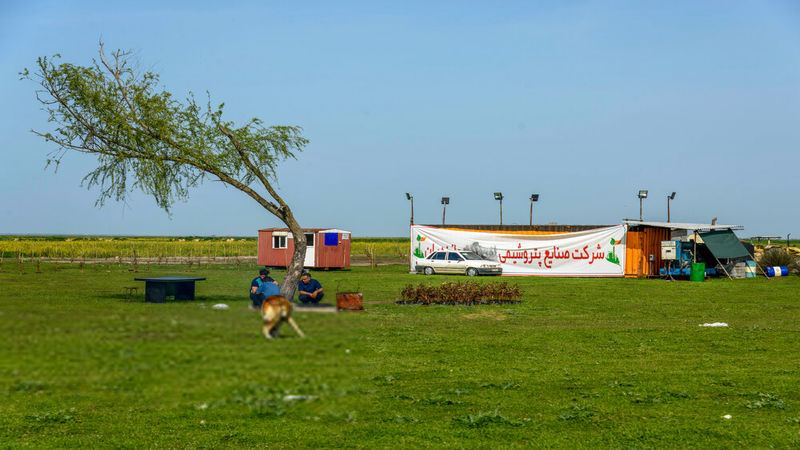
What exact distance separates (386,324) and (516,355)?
5.83m

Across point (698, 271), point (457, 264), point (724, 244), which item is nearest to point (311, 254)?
point (457, 264)

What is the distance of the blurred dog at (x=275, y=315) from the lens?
1195 mm

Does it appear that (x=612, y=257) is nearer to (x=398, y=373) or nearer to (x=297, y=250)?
(x=297, y=250)

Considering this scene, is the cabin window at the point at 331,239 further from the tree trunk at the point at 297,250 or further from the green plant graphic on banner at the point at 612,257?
the tree trunk at the point at 297,250

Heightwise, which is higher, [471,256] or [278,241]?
[278,241]

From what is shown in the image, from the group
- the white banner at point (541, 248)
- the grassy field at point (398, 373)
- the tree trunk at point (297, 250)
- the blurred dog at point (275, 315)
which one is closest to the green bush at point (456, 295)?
the grassy field at point (398, 373)

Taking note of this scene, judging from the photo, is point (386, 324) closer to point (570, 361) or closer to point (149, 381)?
point (570, 361)

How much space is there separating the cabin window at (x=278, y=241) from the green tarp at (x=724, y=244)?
31.2 m

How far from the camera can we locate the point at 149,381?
112cm

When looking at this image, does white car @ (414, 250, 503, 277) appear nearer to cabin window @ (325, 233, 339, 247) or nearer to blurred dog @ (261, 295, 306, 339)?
cabin window @ (325, 233, 339, 247)

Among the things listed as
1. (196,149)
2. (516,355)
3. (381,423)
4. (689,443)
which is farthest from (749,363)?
(196,149)

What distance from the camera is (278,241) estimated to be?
56719 millimetres

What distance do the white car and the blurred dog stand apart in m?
45.7

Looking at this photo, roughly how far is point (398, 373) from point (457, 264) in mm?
33132
